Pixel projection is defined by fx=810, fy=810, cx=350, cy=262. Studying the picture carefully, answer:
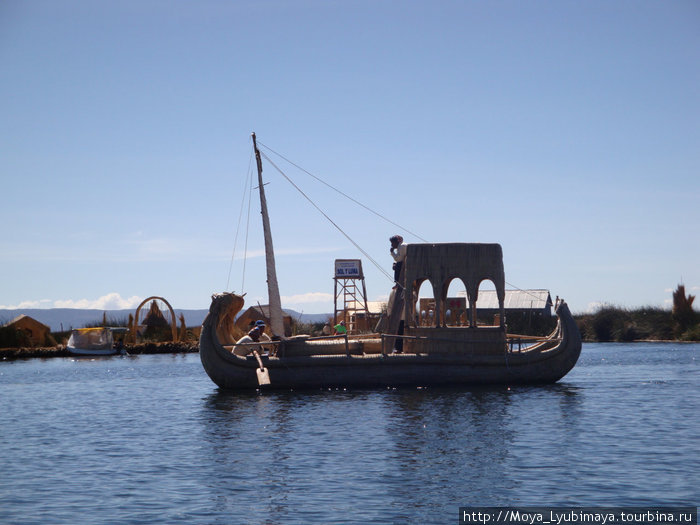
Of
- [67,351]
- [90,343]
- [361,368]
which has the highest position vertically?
[90,343]

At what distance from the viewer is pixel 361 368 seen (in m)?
28.8

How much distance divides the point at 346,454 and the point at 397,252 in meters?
13.8

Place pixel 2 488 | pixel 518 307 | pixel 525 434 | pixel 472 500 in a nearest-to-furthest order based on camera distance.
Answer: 1. pixel 472 500
2. pixel 2 488
3. pixel 525 434
4. pixel 518 307

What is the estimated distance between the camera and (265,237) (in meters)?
32.6

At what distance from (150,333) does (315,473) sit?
6711 cm

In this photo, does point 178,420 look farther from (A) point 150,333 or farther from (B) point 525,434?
(A) point 150,333

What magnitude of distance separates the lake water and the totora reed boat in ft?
2.14

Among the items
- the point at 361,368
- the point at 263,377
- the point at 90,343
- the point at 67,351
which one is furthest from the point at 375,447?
the point at 67,351

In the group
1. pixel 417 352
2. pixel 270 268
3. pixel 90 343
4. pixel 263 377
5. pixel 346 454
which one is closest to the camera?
pixel 346 454

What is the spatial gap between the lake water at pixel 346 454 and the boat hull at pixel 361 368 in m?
0.50

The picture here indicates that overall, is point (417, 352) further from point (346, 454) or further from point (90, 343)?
point (90, 343)

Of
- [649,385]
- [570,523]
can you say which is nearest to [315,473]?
[570,523]

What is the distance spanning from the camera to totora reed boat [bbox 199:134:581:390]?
28906 mm

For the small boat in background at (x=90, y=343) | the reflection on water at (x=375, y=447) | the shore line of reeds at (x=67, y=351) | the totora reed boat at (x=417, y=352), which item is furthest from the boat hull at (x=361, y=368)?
the shore line of reeds at (x=67, y=351)
